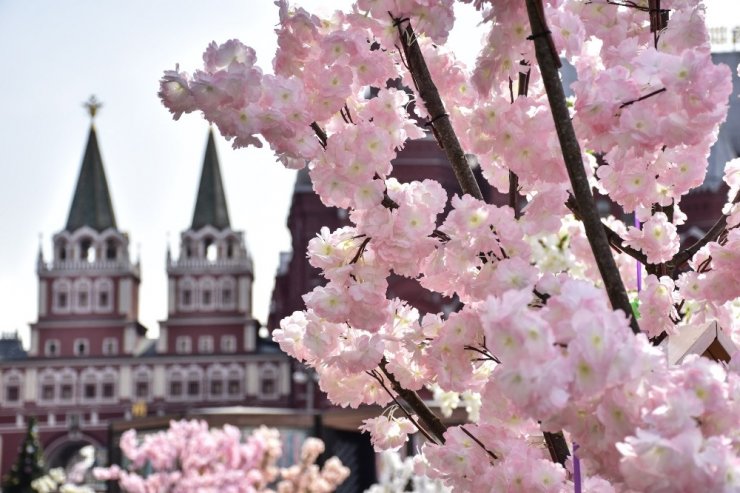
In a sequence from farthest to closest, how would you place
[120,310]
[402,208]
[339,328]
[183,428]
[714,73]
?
[120,310], [183,428], [339,328], [402,208], [714,73]

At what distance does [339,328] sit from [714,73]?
0.65 metres

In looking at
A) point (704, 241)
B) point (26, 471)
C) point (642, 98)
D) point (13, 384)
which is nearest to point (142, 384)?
point (13, 384)

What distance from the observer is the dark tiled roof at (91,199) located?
4250 centimetres

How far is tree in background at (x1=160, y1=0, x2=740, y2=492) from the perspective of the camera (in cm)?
108

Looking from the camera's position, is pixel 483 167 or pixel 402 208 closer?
pixel 402 208

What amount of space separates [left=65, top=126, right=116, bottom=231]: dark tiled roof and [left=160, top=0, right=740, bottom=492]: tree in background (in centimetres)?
4189

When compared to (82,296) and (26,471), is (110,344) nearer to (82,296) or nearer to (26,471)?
(82,296)

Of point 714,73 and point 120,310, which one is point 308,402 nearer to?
point 120,310

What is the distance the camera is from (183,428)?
37.0ft

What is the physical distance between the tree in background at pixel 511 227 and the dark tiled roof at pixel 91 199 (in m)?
41.9

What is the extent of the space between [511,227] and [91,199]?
141 ft

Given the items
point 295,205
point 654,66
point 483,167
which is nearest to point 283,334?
point 483,167

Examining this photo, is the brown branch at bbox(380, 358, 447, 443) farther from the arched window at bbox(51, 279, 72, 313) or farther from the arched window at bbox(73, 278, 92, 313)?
the arched window at bbox(51, 279, 72, 313)

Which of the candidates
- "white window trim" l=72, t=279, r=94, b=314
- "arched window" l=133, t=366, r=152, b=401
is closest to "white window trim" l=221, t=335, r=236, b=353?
"arched window" l=133, t=366, r=152, b=401
